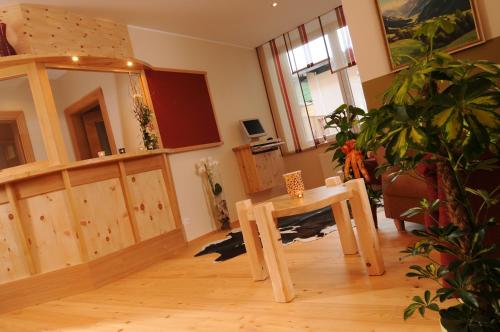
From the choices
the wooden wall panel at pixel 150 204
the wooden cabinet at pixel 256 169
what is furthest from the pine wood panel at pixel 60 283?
the wooden cabinet at pixel 256 169

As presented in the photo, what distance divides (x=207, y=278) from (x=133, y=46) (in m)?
3.13

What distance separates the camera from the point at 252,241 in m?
2.52

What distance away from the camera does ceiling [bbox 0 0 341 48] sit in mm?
4195

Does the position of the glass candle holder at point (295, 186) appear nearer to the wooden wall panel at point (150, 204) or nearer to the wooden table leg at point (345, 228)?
the wooden table leg at point (345, 228)

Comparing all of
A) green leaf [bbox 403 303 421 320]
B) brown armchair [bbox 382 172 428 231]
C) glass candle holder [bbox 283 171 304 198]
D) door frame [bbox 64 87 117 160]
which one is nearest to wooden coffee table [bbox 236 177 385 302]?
glass candle holder [bbox 283 171 304 198]

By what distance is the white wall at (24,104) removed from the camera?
3.58m

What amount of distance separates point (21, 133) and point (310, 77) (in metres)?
4.33

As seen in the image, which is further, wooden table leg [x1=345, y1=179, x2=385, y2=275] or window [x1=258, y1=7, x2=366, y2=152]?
window [x1=258, y1=7, x2=366, y2=152]

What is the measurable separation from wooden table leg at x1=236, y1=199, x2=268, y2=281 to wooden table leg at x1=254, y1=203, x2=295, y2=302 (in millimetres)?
324

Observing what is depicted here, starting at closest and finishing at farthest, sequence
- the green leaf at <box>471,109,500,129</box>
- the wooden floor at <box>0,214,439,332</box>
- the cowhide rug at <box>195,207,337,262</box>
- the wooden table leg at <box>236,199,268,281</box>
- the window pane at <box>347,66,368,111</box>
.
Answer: the green leaf at <box>471,109,500,129</box> < the wooden floor at <box>0,214,439,332</box> < the wooden table leg at <box>236,199,268,281</box> < the cowhide rug at <box>195,207,337,262</box> < the window pane at <box>347,66,368,111</box>

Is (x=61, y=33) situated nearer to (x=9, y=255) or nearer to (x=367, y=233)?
(x=9, y=255)

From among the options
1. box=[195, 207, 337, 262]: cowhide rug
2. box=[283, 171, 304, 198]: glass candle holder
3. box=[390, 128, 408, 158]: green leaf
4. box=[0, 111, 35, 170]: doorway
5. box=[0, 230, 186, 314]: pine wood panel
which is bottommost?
box=[195, 207, 337, 262]: cowhide rug

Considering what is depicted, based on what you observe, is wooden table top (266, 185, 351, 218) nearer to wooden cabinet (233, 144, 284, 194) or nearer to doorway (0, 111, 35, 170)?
doorway (0, 111, 35, 170)

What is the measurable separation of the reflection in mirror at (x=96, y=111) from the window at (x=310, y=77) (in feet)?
9.02
